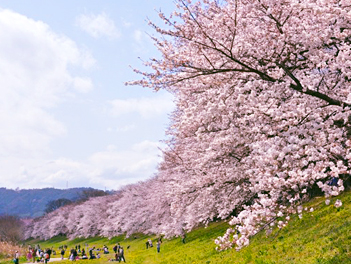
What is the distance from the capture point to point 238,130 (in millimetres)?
11688

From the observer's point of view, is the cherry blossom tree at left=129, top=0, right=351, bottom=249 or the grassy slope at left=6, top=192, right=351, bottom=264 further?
the grassy slope at left=6, top=192, right=351, bottom=264

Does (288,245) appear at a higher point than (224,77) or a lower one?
lower

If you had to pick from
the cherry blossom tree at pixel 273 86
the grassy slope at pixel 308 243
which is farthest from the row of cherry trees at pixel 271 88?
the grassy slope at pixel 308 243

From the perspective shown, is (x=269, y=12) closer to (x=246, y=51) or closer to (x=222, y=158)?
(x=246, y=51)

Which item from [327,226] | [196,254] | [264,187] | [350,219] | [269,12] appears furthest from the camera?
[196,254]

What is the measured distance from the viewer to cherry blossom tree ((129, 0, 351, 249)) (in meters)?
8.03

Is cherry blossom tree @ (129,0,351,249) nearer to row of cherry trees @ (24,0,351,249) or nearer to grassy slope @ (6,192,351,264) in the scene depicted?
row of cherry trees @ (24,0,351,249)

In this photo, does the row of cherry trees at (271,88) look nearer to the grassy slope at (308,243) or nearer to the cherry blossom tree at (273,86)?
the cherry blossom tree at (273,86)

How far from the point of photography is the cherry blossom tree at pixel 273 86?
8.03 meters

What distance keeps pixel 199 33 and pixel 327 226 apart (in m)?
10.2

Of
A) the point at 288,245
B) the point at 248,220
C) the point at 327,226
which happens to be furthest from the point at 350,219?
the point at 248,220

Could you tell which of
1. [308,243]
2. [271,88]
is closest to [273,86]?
[271,88]

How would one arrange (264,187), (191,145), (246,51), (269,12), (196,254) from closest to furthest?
(264,187) → (269,12) → (246,51) → (191,145) → (196,254)

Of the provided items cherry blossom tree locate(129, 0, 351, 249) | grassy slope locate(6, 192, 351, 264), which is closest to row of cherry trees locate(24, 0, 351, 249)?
cherry blossom tree locate(129, 0, 351, 249)
